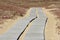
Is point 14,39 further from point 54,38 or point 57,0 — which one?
point 57,0

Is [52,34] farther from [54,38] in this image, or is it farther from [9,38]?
[9,38]

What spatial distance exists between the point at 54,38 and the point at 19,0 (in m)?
81.0

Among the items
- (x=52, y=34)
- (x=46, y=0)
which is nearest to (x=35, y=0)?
(x=46, y=0)

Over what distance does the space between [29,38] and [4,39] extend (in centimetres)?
205

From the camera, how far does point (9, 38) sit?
61.4 feet

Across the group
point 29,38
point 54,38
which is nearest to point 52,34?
point 54,38

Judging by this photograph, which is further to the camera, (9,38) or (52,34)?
(52,34)

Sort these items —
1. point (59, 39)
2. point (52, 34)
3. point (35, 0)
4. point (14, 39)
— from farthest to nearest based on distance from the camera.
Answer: point (35, 0) < point (52, 34) < point (59, 39) < point (14, 39)

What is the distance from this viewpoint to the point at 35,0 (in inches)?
3915

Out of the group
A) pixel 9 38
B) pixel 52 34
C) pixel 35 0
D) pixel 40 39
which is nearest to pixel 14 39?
pixel 9 38

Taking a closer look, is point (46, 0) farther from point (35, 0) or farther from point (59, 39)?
point (59, 39)

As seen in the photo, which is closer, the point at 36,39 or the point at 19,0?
the point at 36,39

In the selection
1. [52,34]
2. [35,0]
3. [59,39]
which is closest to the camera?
[59,39]

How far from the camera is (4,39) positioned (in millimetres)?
18234
